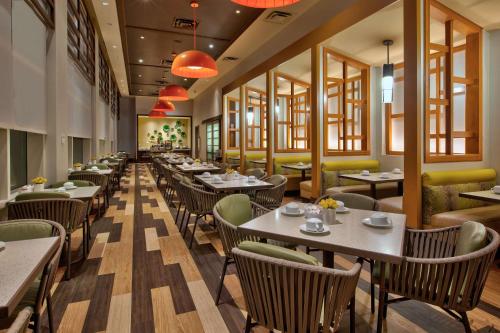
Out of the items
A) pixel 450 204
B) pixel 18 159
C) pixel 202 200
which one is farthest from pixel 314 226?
pixel 18 159

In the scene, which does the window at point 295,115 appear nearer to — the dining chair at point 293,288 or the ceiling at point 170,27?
the ceiling at point 170,27

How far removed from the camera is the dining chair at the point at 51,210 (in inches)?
115

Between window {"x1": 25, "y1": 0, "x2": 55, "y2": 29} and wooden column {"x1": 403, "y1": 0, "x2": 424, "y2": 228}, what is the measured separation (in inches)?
197

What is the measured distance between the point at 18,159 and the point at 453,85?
662 cm

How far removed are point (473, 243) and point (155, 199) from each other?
6.91 metres

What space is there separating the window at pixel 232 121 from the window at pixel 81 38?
203 inches

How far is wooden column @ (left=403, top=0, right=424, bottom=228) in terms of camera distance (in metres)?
4.06

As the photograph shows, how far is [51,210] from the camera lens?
119 inches

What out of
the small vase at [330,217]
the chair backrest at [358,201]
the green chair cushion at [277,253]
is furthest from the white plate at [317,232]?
the chair backrest at [358,201]

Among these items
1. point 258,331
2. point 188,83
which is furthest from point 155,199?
point 188,83

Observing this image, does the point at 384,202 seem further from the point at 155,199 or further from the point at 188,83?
the point at 188,83

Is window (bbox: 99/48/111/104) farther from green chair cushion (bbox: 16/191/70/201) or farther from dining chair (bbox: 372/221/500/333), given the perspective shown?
dining chair (bbox: 372/221/500/333)

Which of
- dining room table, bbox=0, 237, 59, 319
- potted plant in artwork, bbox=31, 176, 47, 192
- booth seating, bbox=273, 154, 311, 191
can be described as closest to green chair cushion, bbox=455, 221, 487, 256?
dining room table, bbox=0, 237, 59, 319

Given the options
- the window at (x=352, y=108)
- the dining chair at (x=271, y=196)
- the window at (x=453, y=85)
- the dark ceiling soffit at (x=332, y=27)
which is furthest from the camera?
the window at (x=352, y=108)
